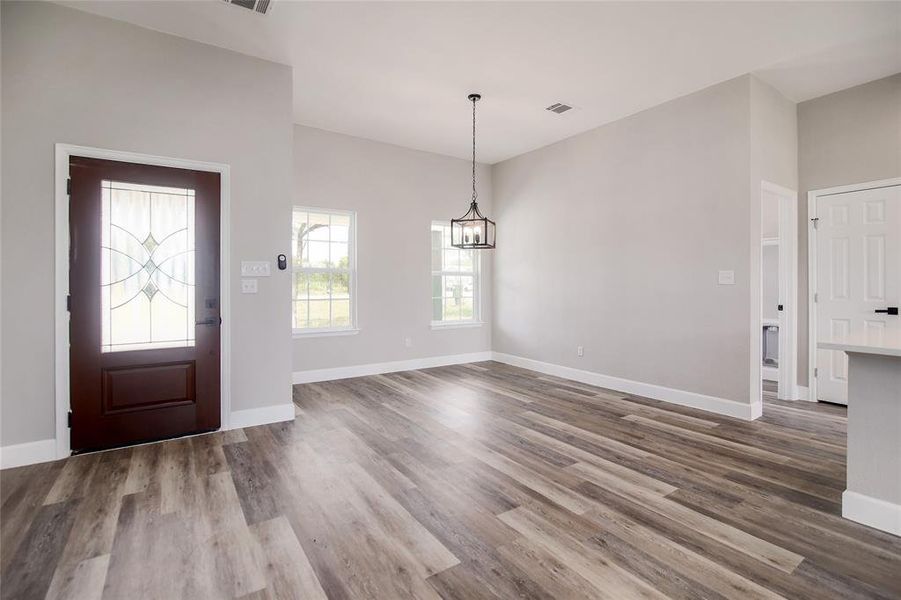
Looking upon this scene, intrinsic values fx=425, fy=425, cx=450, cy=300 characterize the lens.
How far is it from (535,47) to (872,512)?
12.0 ft

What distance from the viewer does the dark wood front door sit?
10.0ft

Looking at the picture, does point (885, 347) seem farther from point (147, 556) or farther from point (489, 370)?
point (489, 370)

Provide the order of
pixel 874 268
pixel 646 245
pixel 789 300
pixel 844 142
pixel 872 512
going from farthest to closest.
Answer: pixel 646 245
pixel 789 300
pixel 844 142
pixel 874 268
pixel 872 512

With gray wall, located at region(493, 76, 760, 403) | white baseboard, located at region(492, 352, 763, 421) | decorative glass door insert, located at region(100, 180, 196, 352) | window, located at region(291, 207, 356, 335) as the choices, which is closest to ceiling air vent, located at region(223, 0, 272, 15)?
decorative glass door insert, located at region(100, 180, 196, 352)

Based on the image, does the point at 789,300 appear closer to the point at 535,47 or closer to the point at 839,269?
the point at 839,269

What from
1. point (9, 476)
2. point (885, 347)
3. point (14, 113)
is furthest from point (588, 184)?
point (9, 476)

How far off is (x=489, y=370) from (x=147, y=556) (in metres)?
4.57

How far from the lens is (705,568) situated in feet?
6.03

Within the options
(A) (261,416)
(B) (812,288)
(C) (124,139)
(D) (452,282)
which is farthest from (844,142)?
(C) (124,139)

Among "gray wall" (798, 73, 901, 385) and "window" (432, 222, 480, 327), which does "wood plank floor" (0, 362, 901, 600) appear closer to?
"gray wall" (798, 73, 901, 385)

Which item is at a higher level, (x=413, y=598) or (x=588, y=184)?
A: (x=588, y=184)

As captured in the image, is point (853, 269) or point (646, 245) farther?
point (646, 245)

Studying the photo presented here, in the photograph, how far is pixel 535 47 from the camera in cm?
342

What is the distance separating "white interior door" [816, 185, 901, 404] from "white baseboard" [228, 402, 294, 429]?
501cm
